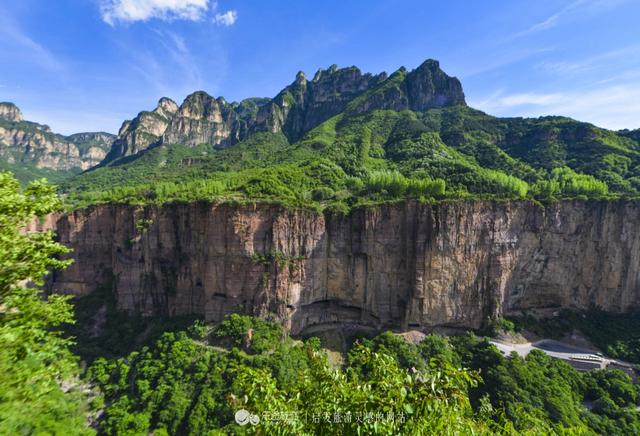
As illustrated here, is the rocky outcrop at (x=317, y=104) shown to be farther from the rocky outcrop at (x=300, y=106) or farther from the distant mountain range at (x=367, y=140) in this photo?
the distant mountain range at (x=367, y=140)

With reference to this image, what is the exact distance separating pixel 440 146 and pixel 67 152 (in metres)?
230

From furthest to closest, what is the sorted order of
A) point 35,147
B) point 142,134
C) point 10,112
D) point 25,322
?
point 10,112
point 35,147
point 142,134
point 25,322

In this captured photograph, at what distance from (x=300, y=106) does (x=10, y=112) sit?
194501 millimetres

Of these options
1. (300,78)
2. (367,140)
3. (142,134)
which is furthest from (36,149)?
(367,140)

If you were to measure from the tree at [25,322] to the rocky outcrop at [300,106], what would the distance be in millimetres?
101281

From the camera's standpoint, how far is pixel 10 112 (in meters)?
176

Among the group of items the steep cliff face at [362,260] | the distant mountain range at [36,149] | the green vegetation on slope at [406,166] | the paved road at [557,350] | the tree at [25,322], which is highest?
the distant mountain range at [36,149]

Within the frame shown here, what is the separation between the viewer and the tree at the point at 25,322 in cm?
580

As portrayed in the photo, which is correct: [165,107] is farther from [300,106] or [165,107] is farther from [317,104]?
[317,104]

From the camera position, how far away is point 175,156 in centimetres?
11250

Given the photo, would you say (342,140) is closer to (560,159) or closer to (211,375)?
(560,159)

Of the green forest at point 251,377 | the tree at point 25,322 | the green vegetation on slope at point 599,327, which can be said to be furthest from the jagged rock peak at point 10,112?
the green vegetation on slope at point 599,327

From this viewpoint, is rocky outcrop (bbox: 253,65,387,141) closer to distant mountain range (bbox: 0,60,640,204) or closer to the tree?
distant mountain range (bbox: 0,60,640,204)

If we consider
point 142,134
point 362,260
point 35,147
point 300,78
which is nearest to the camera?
point 362,260
